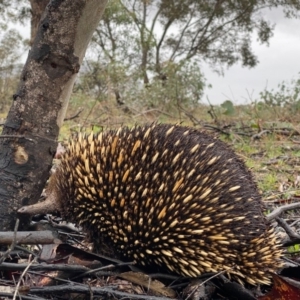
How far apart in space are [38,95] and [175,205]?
2.35 feet

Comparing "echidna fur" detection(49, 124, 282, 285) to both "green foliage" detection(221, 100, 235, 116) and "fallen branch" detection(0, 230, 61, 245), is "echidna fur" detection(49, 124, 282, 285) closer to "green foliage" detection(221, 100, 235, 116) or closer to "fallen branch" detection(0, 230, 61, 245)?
"fallen branch" detection(0, 230, 61, 245)

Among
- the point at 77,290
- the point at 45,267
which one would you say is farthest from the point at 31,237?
the point at 77,290

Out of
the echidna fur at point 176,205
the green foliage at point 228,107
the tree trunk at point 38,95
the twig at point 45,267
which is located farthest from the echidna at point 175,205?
the green foliage at point 228,107

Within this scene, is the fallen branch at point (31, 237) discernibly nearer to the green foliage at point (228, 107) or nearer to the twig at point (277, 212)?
the twig at point (277, 212)

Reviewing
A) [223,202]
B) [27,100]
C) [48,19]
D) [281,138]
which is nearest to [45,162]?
[27,100]

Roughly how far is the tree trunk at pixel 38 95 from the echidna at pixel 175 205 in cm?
11

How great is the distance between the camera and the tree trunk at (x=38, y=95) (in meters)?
2.24

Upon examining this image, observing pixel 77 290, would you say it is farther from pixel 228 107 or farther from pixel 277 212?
pixel 228 107

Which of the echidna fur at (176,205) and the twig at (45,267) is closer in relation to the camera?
the twig at (45,267)

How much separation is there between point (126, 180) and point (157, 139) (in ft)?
0.71

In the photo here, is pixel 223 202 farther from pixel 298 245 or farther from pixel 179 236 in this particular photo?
pixel 298 245

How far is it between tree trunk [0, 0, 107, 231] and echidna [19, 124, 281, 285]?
0.11 metres

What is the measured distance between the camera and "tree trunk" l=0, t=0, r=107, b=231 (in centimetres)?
224

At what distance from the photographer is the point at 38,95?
2.25 metres
